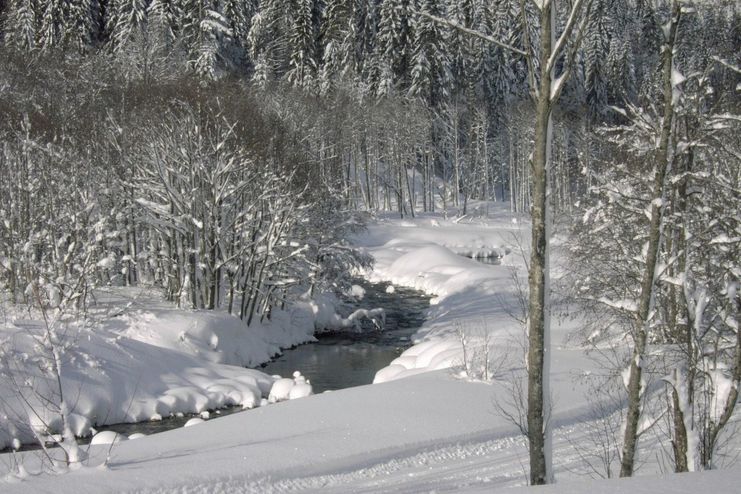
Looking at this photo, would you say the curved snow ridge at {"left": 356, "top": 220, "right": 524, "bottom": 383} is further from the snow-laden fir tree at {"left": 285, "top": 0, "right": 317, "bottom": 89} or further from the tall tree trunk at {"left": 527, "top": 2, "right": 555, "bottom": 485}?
the snow-laden fir tree at {"left": 285, "top": 0, "right": 317, "bottom": 89}

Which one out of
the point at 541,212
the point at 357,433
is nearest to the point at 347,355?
the point at 357,433

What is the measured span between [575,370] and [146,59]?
84.4 ft

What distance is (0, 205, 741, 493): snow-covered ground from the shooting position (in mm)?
8492

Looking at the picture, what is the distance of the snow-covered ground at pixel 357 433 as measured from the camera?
8.49 meters

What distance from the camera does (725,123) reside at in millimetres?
10086

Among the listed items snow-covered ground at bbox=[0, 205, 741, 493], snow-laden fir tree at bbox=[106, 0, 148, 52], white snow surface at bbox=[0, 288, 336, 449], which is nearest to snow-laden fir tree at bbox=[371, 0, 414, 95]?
snow-laden fir tree at bbox=[106, 0, 148, 52]

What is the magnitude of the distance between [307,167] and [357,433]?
16668 mm

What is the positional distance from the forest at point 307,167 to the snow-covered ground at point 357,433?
199 centimetres

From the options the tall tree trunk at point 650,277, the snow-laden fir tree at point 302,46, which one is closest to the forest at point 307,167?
the tall tree trunk at point 650,277

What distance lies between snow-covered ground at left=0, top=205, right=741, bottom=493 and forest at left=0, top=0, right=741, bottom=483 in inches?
78.5

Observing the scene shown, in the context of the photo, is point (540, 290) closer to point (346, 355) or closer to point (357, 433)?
point (357, 433)

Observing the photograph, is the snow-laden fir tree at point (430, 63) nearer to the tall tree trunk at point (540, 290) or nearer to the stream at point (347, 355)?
the stream at point (347, 355)

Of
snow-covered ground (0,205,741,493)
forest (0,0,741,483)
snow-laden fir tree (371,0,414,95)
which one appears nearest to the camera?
forest (0,0,741,483)

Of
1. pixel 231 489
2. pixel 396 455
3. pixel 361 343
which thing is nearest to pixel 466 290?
pixel 361 343
